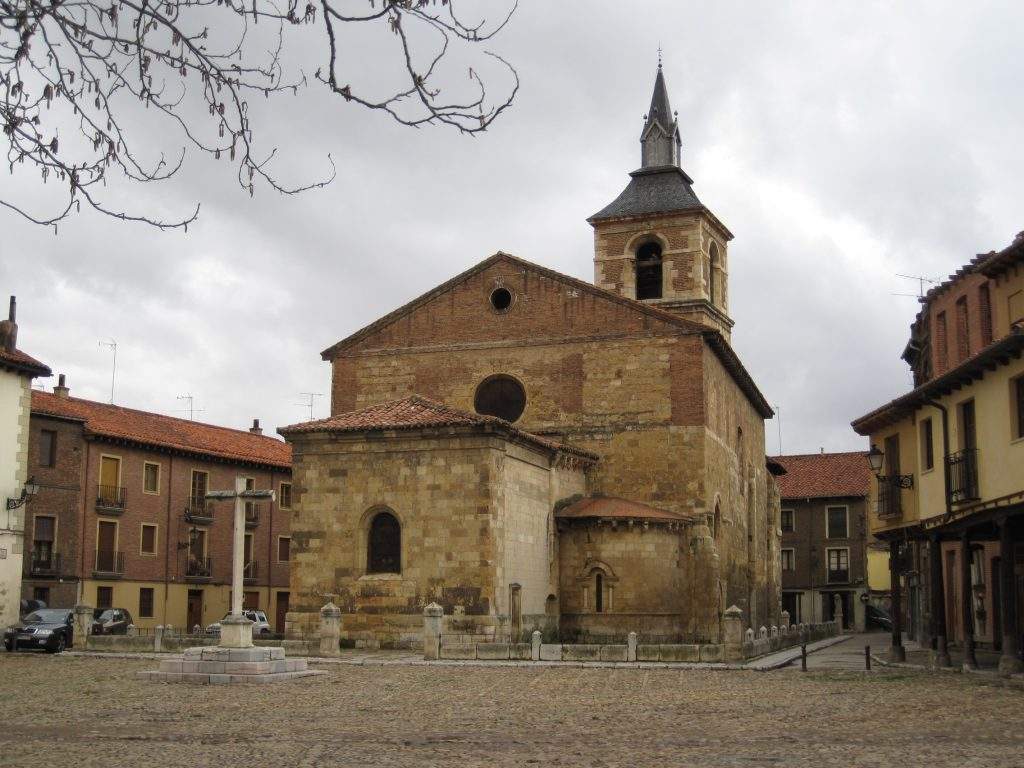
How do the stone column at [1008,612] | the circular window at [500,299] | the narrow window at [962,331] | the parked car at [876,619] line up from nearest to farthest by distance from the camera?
1. the stone column at [1008,612]
2. the narrow window at [962,331]
3. the circular window at [500,299]
4. the parked car at [876,619]

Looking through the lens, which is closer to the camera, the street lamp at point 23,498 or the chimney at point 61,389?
the street lamp at point 23,498

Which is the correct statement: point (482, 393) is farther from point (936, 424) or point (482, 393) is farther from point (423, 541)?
point (936, 424)

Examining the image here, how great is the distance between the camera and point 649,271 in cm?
4484

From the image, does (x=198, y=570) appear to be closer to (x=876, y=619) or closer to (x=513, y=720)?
(x=876, y=619)

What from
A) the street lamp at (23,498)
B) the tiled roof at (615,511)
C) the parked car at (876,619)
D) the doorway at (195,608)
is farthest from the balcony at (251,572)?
the parked car at (876,619)

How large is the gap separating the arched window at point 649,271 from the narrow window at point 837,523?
22.8 metres

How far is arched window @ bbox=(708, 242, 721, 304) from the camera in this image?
4572 centimetres

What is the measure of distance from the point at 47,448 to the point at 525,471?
1871cm

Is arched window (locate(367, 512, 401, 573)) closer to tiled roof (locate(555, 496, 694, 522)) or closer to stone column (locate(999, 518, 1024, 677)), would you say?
tiled roof (locate(555, 496, 694, 522))

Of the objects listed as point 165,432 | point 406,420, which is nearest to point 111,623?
point 406,420

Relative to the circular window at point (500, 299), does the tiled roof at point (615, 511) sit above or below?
below

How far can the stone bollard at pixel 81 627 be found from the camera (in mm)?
27703

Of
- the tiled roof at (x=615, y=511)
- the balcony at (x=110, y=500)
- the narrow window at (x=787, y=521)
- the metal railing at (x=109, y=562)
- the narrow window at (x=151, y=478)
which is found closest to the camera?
the tiled roof at (x=615, y=511)

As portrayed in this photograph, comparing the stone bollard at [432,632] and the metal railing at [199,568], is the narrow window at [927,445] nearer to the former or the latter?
the stone bollard at [432,632]
